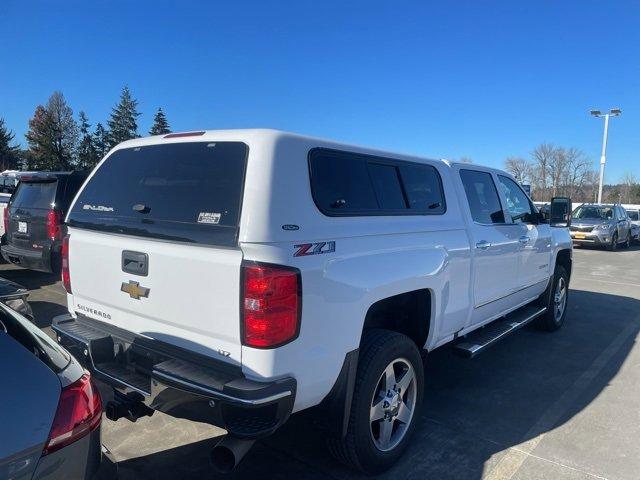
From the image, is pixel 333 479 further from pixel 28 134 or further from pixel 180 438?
pixel 28 134

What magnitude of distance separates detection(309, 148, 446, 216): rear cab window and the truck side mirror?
2.26 m

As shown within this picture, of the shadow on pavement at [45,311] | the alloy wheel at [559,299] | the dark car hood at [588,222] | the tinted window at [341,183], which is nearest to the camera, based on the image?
the tinted window at [341,183]

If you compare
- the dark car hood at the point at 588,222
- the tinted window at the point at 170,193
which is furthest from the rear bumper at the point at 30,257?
the dark car hood at the point at 588,222

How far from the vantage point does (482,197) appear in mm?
4660

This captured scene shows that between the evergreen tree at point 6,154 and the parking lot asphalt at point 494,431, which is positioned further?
the evergreen tree at point 6,154

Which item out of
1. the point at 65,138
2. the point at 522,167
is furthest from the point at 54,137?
the point at 522,167

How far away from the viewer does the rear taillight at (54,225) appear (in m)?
7.42

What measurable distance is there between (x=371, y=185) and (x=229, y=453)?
1.86 metres

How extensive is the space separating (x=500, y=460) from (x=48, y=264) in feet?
22.5

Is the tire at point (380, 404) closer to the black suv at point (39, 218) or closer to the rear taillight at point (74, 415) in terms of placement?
the rear taillight at point (74, 415)

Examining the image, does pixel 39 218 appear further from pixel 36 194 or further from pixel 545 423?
pixel 545 423

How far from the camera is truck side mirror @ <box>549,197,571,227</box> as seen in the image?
5.59 m

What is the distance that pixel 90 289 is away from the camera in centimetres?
325

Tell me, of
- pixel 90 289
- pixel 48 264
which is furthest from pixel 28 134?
pixel 90 289
